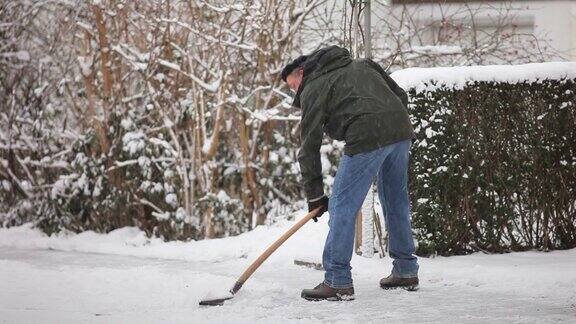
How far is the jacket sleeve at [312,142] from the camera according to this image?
5102 millimetres

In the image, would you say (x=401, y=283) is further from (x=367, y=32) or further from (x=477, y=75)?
(x=367, y=32)

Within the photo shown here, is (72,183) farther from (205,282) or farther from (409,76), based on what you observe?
(409,76)

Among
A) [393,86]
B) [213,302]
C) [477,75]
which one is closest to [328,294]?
[213,302]

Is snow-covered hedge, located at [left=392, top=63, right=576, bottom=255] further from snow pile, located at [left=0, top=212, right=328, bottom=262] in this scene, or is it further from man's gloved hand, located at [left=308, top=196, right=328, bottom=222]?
man's gloved hand, located at [left=308, top=196, right=328, bottom=222]

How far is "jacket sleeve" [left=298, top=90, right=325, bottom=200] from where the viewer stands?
5102 millimetres

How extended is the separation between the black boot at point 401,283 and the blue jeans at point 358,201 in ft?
0.53

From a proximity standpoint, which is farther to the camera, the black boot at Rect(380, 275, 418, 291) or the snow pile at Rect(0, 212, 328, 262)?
the snow pile at Rect(0, 212, 328, 262)

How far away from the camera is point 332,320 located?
183 inches

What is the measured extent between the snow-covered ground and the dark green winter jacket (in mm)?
887

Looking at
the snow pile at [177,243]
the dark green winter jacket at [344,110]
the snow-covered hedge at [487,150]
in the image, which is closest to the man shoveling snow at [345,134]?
the dark green winter jacket at [344,110]

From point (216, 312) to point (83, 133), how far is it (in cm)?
593

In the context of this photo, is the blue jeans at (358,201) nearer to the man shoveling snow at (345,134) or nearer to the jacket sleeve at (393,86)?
the man shoveling snow at (345,134)

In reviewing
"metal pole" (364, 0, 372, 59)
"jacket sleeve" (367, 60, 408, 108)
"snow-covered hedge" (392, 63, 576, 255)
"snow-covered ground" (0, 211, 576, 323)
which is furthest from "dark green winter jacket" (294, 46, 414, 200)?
"metal pole" (364, 0, 372, 59)

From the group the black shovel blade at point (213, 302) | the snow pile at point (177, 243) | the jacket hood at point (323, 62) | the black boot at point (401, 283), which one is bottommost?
the black shovel blade at point (213, 302)
